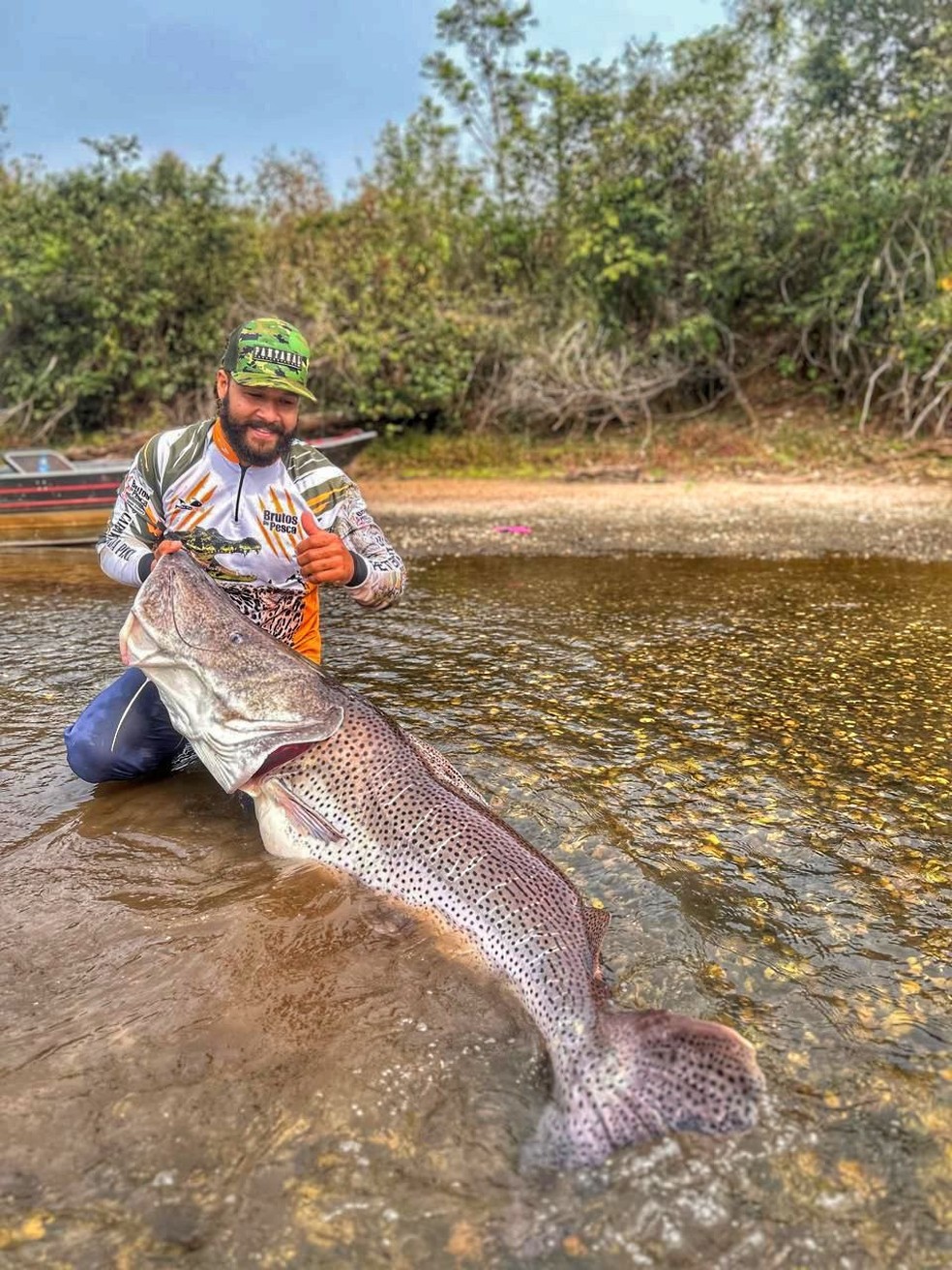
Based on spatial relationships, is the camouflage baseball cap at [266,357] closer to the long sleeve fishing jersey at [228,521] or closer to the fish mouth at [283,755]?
the long sleeve fishing jersey at [228,521]

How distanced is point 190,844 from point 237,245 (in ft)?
72.2

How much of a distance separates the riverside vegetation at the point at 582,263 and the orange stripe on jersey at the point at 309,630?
46.3ft

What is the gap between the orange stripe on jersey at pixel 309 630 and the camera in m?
4.43

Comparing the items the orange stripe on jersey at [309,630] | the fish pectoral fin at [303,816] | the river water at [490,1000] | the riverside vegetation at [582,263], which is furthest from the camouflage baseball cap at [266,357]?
the riverside vegetation at [582,263]

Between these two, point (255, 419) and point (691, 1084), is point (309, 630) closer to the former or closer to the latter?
point (255, 419)

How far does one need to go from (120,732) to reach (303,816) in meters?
1.36

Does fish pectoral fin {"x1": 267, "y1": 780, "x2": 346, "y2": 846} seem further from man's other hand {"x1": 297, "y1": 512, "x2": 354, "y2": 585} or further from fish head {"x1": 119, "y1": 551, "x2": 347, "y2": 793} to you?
man's other hand {"x1": 297, "y1": 512, "x2": 354, "y2": 585}

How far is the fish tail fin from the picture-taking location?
2291 millimetres

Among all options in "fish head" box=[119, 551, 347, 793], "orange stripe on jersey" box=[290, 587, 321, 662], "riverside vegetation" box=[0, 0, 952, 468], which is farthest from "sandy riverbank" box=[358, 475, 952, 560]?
"fish head" box=[119, 551, 347, 793]

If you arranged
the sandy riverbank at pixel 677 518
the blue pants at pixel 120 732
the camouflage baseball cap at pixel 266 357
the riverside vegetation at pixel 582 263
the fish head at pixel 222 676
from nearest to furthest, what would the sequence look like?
1. the fish head at pixel 222 676
2. the camouflage baseball cap at pixel 266 357
3. the blue pants at pixel 120 732
4. the sandy riverbank at pixel 677 518
5. the riverside vegetation at pixel 582 263

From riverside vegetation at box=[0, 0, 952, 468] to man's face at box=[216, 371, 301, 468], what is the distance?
14351 millimetres

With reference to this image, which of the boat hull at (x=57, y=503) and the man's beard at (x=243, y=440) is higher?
the man's beard at (x=243, y=440)

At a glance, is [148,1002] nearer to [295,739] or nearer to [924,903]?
[295,739]

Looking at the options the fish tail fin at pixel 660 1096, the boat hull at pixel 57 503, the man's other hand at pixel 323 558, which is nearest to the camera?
the fish tail fin at pixel 660 1096
